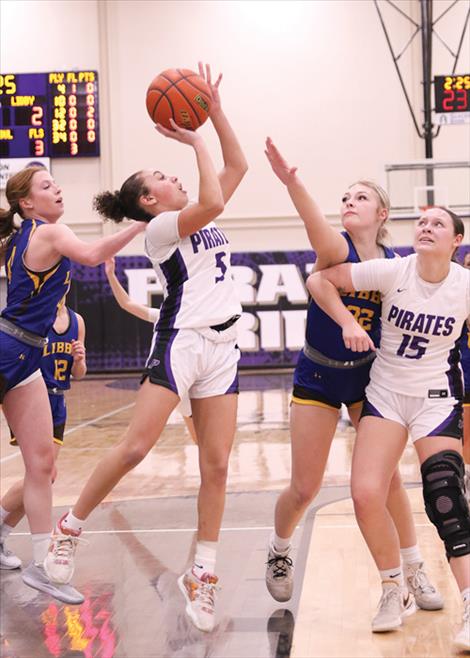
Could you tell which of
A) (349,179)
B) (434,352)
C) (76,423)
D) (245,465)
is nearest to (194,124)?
(434,352)

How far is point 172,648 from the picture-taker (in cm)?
408

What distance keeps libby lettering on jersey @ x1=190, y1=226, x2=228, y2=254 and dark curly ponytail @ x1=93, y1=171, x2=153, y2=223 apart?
29 cm

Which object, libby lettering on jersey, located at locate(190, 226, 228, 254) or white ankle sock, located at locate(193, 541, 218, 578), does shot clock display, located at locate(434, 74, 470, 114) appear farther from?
white ankle sock, located at locate(193, 541, 218, 578)

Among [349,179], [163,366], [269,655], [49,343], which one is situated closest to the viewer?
[269,655]

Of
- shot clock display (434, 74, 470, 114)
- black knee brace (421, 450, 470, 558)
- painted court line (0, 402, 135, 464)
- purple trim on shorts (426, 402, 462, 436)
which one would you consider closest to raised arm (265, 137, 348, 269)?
purple trim on shorts (426, 402, 462, 436)

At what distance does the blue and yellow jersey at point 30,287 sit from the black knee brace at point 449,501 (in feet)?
6.21

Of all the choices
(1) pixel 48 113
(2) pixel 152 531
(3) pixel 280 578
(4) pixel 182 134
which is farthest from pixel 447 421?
(1) pixel 48 113

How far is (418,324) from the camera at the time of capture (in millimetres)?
4125

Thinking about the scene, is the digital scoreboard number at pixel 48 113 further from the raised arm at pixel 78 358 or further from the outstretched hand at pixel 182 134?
the outstretched hand at pixel 182 134

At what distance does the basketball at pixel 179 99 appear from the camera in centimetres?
453

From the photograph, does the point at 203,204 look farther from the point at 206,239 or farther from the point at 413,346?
the point at 413,346

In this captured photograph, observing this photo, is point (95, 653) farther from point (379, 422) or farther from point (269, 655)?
point (379, 422)

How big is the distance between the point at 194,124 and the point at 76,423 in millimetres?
7255

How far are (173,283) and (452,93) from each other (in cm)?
1205
